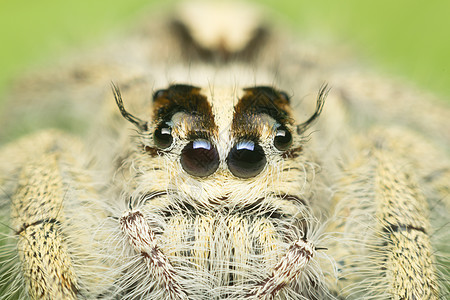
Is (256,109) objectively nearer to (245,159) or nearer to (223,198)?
→ (245,159)

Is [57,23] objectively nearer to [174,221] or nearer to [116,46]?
[116,46]

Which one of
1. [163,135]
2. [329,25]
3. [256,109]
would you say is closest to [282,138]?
[256,109]

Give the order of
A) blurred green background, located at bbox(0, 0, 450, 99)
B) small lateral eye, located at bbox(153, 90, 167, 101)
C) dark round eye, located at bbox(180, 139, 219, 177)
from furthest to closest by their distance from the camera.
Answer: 1. blurred green background, located at bbox(0, 0, 450, 99)
2. small lateral eye, located at bbox(153, 90, 167, 101)
3. dark round eye, located at bbox(180, 139, 219, 177)

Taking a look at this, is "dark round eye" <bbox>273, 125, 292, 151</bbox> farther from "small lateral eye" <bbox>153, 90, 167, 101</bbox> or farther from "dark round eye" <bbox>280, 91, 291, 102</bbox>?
"small lateral eye" <bbox>153, 90, 167, 101</bbox>

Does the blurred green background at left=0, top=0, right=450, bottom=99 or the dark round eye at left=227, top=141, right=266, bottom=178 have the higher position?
the blurred green background at left=0, top=0, right=450, bottom=99

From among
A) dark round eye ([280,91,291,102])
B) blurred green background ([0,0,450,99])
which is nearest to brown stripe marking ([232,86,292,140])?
dark round eye ([280,91,291,102])

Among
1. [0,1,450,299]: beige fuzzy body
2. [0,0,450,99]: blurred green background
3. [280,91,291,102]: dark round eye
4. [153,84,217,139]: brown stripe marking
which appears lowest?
[0,1,450,299]: beige fuzzy body

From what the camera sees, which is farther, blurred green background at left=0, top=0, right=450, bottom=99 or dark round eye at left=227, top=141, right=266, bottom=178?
blurred green background at left=0, top=0, right=450, bottom=99
